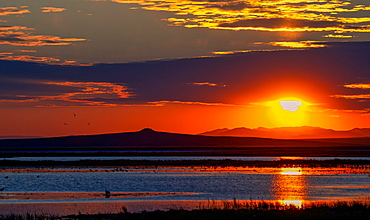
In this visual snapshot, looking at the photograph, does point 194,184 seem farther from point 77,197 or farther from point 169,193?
A: point 77,197

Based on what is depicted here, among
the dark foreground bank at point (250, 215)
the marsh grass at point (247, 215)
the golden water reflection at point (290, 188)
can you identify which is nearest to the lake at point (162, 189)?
the golden water reflection at point (290, 188)

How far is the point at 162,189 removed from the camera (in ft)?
149

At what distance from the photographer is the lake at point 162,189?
Result: 120 feet

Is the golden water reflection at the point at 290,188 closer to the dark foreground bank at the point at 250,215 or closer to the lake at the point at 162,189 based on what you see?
the lake at the point at 162,189

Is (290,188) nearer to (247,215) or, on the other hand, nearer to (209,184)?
(209,184)

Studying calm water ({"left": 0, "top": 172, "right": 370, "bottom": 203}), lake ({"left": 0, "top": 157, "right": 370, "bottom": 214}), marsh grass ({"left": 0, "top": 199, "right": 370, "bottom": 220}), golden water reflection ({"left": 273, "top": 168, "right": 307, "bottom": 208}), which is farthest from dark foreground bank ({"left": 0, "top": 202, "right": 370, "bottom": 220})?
calm water ({"left": 0, "top": 172, "right": 370, "bottom": 203})

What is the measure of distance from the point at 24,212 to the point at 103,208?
4302 millimetres

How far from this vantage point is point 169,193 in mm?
42844

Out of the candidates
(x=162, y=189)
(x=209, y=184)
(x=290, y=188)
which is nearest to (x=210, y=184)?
(x=209, y=184)

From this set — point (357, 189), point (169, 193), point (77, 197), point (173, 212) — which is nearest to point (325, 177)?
point (357, 189)

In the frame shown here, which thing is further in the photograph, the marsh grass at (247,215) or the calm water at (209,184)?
the calm water at (209,184)

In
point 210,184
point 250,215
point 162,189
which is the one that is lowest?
point 250,215

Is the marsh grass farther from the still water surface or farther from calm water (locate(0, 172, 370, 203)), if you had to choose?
the still water surface

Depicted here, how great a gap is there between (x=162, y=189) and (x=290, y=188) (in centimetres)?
972
